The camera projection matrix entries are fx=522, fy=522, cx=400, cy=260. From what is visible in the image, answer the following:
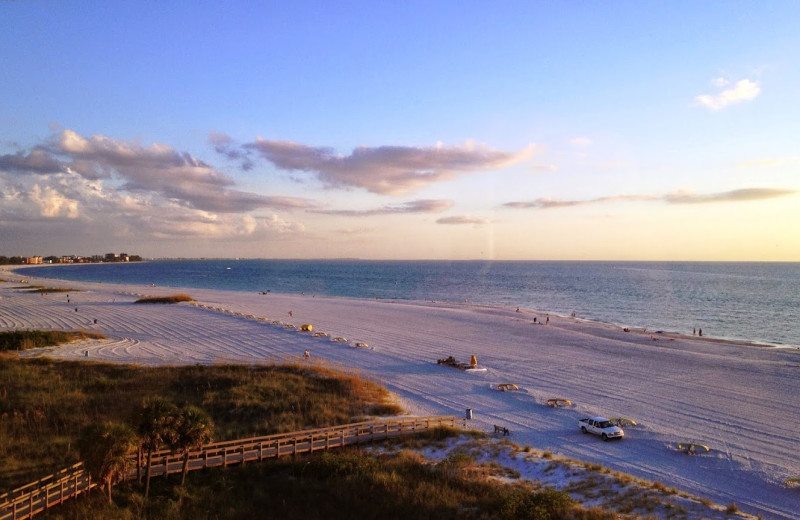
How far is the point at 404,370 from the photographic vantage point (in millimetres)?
34156

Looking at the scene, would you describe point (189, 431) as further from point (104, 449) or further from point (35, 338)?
point (35, 338)

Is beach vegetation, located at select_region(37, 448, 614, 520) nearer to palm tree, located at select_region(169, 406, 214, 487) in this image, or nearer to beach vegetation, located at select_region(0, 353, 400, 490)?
palm tree, located at select_region(169, 406, 214, 487)

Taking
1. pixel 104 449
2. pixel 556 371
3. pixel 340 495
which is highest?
pixel 104 449

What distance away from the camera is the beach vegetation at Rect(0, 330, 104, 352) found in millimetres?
39469

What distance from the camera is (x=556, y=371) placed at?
3481 cm

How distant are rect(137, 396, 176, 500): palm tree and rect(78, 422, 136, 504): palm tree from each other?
68 cm

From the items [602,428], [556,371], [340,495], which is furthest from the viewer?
[556,371]

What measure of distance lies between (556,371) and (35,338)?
39670 mm

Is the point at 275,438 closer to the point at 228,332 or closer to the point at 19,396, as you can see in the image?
the point at 19,396

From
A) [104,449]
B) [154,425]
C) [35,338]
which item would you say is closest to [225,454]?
[154,425]

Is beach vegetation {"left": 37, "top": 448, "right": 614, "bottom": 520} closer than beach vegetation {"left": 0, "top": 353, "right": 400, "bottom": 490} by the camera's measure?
Yes

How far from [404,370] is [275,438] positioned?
16.1 meters

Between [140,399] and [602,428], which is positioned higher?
[140,399]

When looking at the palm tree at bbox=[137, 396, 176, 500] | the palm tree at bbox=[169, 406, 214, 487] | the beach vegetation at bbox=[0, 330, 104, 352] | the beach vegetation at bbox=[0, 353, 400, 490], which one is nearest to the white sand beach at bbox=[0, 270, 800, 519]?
the beach vegetation at bbox=[0, 330, 104, 352]
